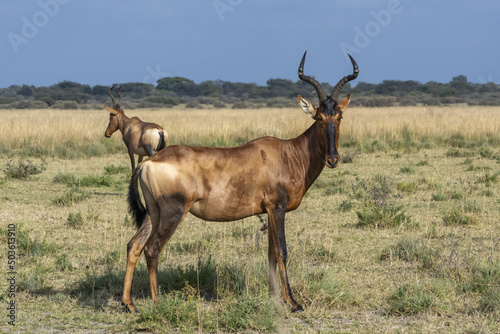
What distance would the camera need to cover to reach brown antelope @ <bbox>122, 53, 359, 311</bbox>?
5.59 m

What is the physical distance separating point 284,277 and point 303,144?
4.39 feet

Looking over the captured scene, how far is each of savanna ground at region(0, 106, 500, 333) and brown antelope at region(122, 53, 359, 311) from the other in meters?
0.43

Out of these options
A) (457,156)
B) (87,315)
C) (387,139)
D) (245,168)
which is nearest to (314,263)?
(245,168)

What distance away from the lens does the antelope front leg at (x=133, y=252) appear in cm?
577

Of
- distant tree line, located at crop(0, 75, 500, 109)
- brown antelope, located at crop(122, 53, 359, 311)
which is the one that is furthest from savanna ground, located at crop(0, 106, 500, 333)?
distant tree line, located at crop(0, 75, 500, 109)

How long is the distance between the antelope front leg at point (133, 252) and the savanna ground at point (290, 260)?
0.14 m

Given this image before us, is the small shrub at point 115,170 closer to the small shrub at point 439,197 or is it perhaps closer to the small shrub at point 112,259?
the small shrub at point 439,197

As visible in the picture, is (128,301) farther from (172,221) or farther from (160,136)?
(160,136)

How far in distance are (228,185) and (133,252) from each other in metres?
1.07

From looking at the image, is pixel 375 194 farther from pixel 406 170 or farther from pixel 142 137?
pixel 142 137

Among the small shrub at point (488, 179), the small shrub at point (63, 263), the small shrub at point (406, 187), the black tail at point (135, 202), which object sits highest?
the black tail at point (135, 202)

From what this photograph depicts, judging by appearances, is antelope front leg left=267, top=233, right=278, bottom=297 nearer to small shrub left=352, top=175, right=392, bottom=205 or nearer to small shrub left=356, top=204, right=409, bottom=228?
small shrub left=356, top=204, right=409, bottom=228

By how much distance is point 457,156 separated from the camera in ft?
56.6

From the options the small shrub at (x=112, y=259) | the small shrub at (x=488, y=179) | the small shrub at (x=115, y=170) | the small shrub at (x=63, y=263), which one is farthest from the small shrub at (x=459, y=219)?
the small shrub at (x=115, y=170)
